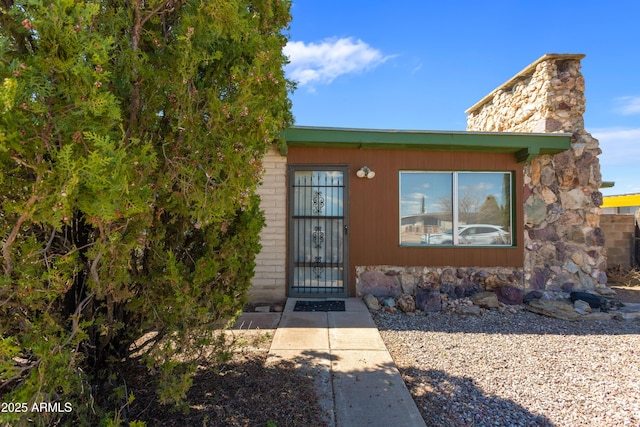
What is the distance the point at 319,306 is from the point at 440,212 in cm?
263

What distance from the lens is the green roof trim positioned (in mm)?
5340

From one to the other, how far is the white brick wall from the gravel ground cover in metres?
1.78

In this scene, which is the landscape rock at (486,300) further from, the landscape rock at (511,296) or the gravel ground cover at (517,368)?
the gravel ground cover at (517,368)

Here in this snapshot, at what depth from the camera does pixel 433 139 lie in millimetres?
5391

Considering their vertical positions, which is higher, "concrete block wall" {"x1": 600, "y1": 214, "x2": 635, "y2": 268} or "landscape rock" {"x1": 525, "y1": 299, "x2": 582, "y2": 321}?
"concrete block wall" {"x1": 600, "y1": 214, "x2": 635, "y2": 268}

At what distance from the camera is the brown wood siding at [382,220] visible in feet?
18.4

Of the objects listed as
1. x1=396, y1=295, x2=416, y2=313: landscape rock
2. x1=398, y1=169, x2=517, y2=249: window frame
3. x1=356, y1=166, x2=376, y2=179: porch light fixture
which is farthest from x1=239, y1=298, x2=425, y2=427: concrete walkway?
x1=356, y1=166, x2=376, y2=179: porch light fixture

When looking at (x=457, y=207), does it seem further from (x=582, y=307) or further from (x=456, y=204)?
(x=582, y=307)

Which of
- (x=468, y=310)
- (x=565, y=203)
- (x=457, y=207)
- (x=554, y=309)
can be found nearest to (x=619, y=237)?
Answer: (x=565, y=203)

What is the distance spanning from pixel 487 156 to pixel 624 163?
3871 centimetres

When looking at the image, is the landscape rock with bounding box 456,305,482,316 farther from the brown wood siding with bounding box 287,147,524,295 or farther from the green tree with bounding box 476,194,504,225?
the green tree with bounding box 476,194,504,225

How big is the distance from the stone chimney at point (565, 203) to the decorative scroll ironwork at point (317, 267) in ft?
11.2

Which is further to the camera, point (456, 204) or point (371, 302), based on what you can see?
point (456, 204)

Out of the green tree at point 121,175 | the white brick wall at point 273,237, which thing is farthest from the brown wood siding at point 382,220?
the green tree at point 121,175
